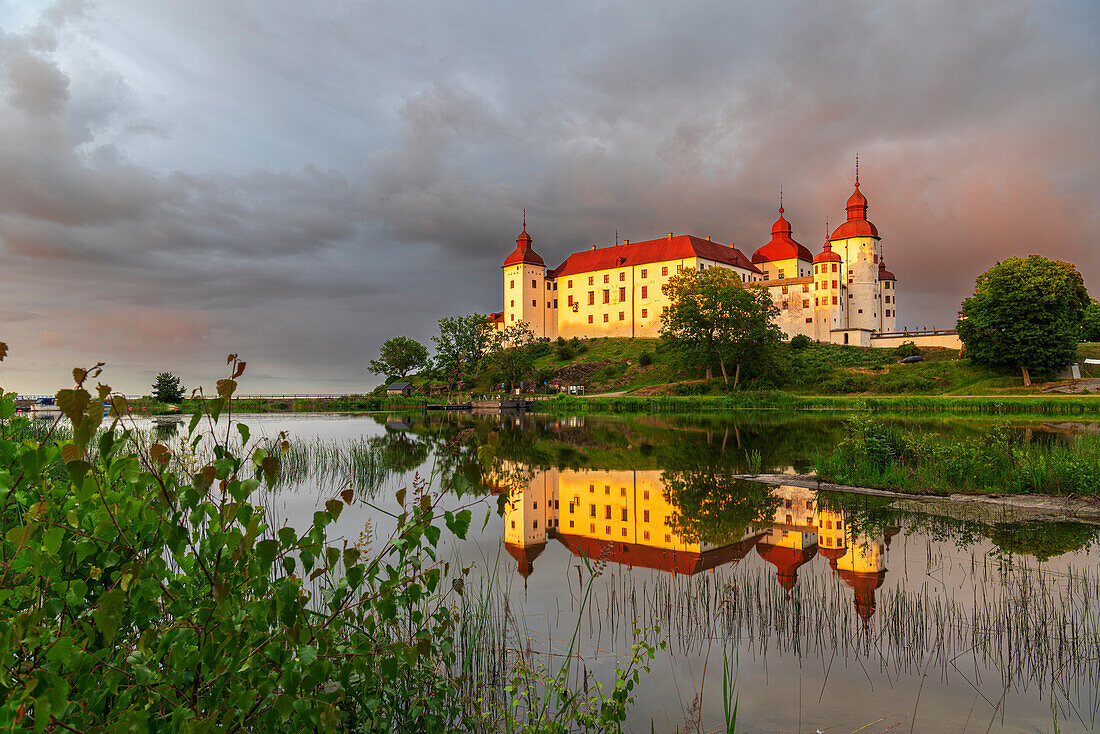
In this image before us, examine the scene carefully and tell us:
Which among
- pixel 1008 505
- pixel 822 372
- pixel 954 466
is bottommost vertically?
pixel 1008 505

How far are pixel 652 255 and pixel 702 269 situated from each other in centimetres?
1900

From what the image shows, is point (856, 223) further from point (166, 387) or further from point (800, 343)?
point (166, 387)

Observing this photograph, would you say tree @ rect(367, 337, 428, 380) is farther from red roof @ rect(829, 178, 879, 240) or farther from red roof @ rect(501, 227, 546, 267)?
red roof @ rect(829, 178, 879, 240)

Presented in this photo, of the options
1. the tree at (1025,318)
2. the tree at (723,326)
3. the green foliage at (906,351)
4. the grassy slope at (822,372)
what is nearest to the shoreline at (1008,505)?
the grassy slope at (822,372)

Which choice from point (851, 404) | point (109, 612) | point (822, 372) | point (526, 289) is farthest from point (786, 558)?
point (526, 289)

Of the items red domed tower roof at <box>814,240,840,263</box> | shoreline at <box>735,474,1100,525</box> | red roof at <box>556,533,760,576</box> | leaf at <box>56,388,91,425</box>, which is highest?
red domed tower roof at <box>814,240,840,263</box>

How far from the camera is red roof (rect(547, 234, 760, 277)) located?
8750 cm

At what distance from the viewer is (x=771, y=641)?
5180 millimetres

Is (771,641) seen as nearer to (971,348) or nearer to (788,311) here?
(971,348)

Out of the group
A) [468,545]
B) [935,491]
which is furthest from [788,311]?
[468,545]

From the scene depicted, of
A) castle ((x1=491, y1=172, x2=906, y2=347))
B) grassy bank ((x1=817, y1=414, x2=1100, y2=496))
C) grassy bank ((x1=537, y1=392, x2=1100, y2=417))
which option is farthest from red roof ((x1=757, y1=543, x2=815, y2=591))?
castle ((x1=491, y1=172, x2=906, y2=347))

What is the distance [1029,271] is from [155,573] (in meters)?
63.3

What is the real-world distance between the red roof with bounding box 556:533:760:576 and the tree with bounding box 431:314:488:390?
73886 millimetres

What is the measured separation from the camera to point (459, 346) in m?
82.7
